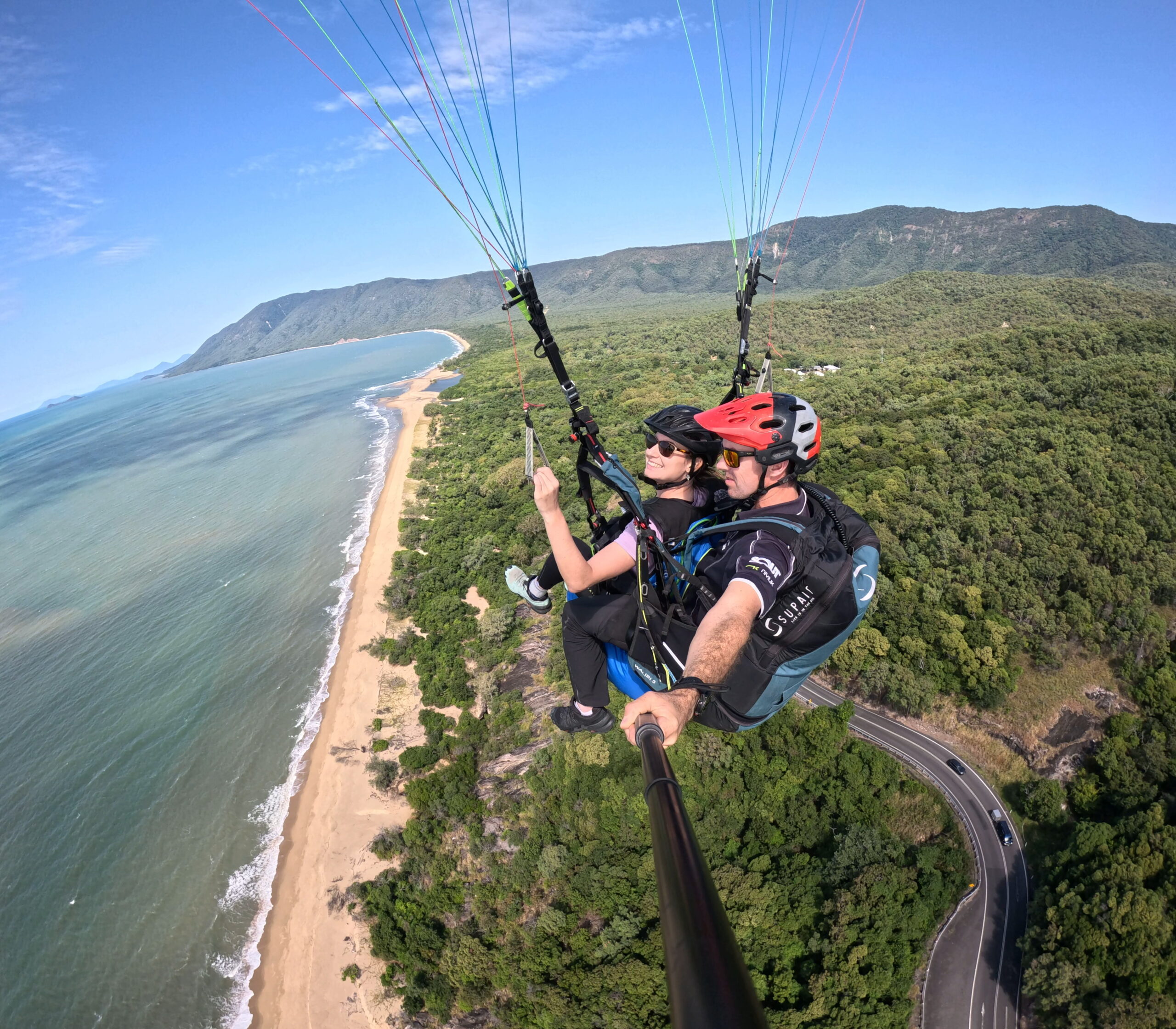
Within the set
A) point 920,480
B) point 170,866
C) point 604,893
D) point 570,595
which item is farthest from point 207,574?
point 920,480

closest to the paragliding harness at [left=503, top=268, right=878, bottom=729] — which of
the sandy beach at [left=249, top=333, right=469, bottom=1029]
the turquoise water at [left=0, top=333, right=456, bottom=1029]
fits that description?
the sandy beach at [left=249, top=333, right=469, bottom=1029]

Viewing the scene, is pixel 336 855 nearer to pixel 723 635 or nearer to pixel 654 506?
pixel 654 506

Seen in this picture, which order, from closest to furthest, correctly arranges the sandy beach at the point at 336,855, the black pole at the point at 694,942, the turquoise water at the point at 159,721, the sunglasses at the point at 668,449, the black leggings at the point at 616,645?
the black pole at the point at 694,942
the black leggings at the point at 616,645
the sunglasses at the point at 668,449
the sandy beach at the point at 336,855
the turquoise water at the point at 159,721

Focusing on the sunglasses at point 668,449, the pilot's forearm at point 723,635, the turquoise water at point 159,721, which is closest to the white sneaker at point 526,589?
the sunglasses at point 668,449

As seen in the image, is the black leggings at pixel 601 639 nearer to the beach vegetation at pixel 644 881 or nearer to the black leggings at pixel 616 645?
the black leggings at pixel 616 645

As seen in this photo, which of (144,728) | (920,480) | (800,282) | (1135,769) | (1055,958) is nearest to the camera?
(1055,958)

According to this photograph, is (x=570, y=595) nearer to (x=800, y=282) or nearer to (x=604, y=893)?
(x=604, y=893)
